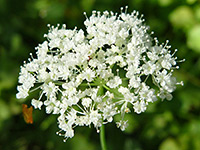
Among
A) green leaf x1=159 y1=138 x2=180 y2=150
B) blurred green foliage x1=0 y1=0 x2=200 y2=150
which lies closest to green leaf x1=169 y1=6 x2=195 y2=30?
blurred green foliage x1=0 y1=0 x2=200 y2=150

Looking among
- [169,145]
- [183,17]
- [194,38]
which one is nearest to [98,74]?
[169,145]

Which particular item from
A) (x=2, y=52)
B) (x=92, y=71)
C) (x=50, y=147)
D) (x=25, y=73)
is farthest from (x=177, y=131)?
(x=2, y=52)

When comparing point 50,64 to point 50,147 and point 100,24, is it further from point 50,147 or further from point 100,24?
point 50,147

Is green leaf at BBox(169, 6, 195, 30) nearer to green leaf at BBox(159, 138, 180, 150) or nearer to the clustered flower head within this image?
green leaf at BBox(159, 138, 180, 150)

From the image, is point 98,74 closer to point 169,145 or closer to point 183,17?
point 169,145

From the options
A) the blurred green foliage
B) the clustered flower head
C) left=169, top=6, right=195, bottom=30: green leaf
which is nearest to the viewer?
the clustered flower head

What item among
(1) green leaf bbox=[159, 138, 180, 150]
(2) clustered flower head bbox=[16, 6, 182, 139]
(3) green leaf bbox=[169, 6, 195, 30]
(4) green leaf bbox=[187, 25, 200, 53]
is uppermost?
(3) green leaf bbox=[169, 6, 195, 30]

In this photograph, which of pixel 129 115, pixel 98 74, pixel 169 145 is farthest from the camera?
pixel 169 145

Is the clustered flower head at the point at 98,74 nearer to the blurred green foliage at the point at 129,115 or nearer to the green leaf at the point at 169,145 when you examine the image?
the blurred green foliage at the point at 129,115

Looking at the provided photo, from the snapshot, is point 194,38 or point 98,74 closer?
point 98,74

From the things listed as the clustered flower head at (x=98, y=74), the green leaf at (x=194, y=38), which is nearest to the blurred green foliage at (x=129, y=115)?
the green leaf at (x=194, y=38)
